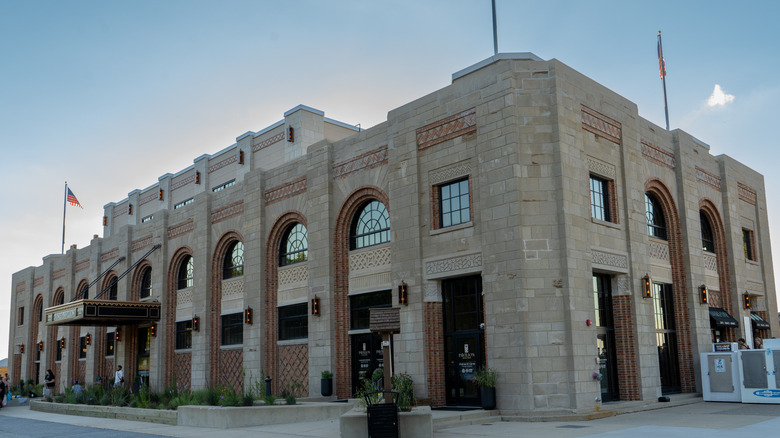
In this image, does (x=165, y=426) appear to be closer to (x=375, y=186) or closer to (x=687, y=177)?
(x=375, y=186)

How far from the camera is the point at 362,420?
13812mm

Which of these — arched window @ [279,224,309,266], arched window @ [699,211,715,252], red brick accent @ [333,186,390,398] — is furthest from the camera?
arched window @ [699,211,715,252]

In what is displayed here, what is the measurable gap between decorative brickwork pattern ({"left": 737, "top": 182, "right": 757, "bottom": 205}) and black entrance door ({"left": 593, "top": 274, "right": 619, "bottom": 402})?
1211 cm

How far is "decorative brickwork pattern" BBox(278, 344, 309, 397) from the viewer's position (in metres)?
24.3

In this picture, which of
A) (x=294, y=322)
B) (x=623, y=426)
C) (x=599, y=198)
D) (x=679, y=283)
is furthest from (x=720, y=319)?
(x=294, y=322)

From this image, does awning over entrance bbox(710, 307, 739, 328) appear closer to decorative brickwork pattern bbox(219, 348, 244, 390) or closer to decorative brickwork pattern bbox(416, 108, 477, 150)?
decorative brickwork pattern bbox(416, 108, 477, 150)

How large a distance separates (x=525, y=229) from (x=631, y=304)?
4965 millimetres

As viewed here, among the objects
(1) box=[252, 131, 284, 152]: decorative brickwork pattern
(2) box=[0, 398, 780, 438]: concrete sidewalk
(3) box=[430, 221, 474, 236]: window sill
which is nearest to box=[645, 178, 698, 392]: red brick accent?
(2) box=[0, 398, 780, 438]: concrete sidewalk

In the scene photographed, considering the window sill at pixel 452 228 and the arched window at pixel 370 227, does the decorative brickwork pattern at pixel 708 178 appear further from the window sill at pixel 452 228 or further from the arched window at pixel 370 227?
the arched window at pixel 370 227

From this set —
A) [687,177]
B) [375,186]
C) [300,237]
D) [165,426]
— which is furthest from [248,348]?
[687,177]

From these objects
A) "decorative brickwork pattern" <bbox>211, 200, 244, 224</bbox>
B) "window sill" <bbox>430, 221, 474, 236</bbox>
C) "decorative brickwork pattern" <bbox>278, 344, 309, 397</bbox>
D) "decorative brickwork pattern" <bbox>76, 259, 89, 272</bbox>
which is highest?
"decorative brickwork pattern" <bbox>211, 200, 244, 224</bbox>

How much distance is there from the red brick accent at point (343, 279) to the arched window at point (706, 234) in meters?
13.4

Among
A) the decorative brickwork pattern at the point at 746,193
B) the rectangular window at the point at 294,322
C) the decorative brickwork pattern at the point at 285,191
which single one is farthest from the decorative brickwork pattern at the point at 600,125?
the rectangular window at the point at 294,322

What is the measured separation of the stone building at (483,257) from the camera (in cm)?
1769
